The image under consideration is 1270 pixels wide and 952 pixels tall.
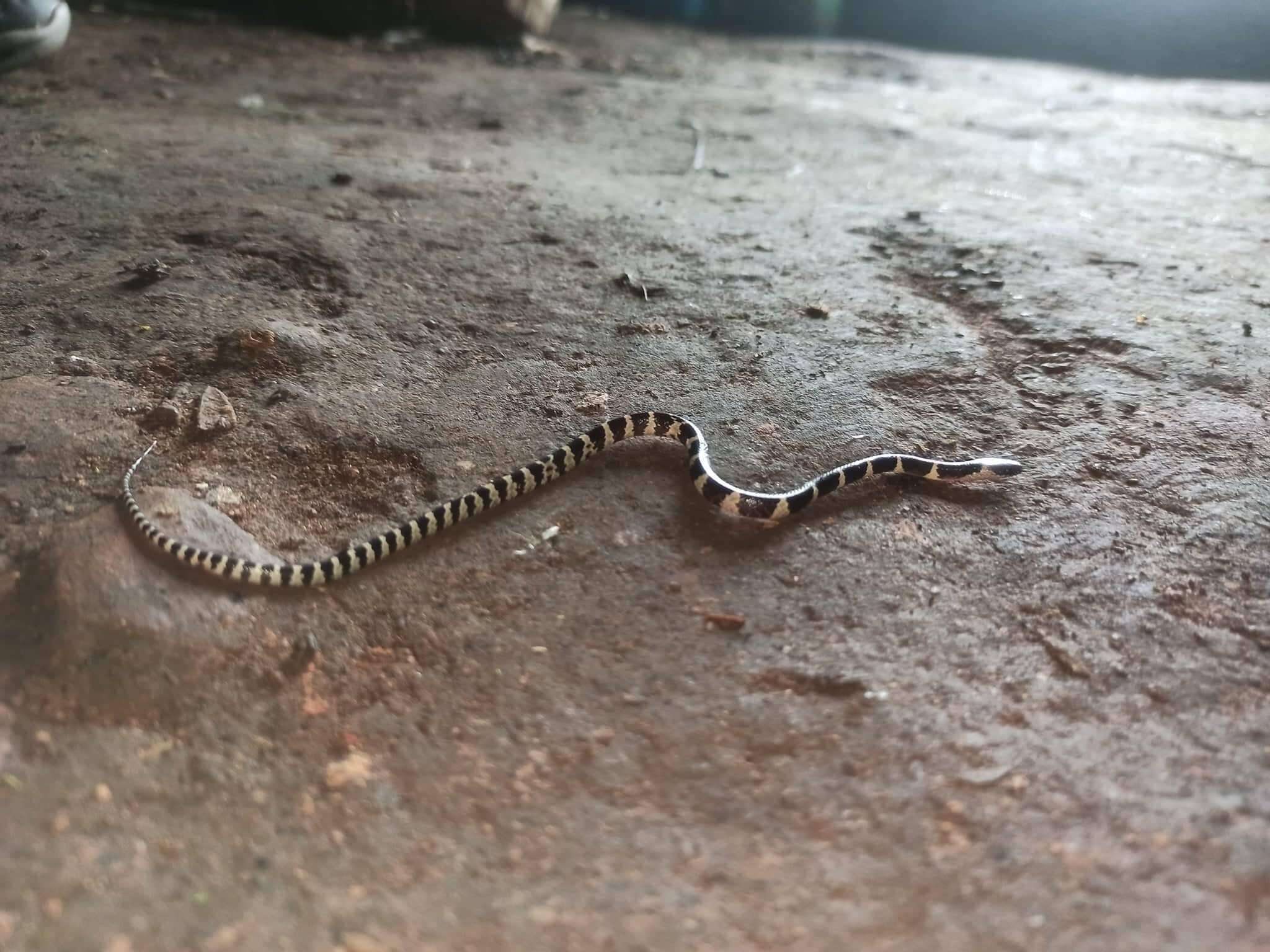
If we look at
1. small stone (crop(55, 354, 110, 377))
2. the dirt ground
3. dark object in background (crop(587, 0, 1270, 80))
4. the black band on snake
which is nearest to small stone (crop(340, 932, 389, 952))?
the dirt ground

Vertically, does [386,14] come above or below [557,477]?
above

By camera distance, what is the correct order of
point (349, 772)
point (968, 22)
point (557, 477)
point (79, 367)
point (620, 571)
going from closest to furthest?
point (349, 772), point (620, 571), point (557, 477), point (79, 367), point (968, 22)

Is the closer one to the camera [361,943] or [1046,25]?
[361,943]

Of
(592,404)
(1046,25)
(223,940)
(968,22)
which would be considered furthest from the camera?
(968,22)

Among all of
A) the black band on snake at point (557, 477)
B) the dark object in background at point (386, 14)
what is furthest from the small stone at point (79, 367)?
the dark object in background at point (386, 14)

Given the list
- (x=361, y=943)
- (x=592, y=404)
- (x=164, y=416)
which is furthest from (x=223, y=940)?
(x=592, y=404)

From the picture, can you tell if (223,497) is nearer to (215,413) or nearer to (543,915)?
(215,413)

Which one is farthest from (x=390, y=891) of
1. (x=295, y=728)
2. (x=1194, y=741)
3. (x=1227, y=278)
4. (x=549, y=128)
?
(x=549, y=128)

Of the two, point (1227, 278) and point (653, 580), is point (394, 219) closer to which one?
point (653, 580)
